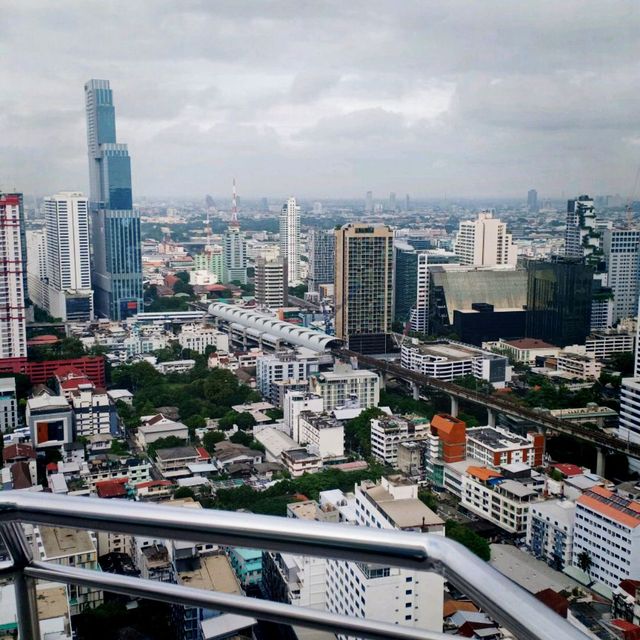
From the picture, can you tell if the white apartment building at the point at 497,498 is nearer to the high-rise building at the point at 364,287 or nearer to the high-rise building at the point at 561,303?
the high-rise building at the point at 364,287

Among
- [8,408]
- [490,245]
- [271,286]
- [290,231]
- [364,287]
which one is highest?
[290,231]

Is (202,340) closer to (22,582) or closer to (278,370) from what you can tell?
(278,370)

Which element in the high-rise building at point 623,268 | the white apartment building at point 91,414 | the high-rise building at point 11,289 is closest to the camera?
the white apartment building at point 91,414

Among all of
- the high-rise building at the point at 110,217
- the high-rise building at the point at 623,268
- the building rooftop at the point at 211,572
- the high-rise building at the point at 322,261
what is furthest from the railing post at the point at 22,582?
the high-rise building at the point at 322,261

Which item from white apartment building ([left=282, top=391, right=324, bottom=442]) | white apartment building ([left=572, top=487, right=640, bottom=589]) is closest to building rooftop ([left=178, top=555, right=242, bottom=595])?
white apartment building ([left=572, top=487, right=640, bottom=589])

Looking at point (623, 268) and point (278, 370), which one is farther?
point (623, 268)

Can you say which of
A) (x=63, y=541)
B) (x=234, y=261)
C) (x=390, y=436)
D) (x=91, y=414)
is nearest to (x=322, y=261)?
(x=234, y=261)

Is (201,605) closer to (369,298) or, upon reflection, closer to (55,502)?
(55,502)

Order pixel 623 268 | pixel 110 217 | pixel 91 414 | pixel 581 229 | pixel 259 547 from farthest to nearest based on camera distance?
pixel 581 229 → pixel 110 217 → pixel 623 268 → pixel 91 414 → pixel 259 547
